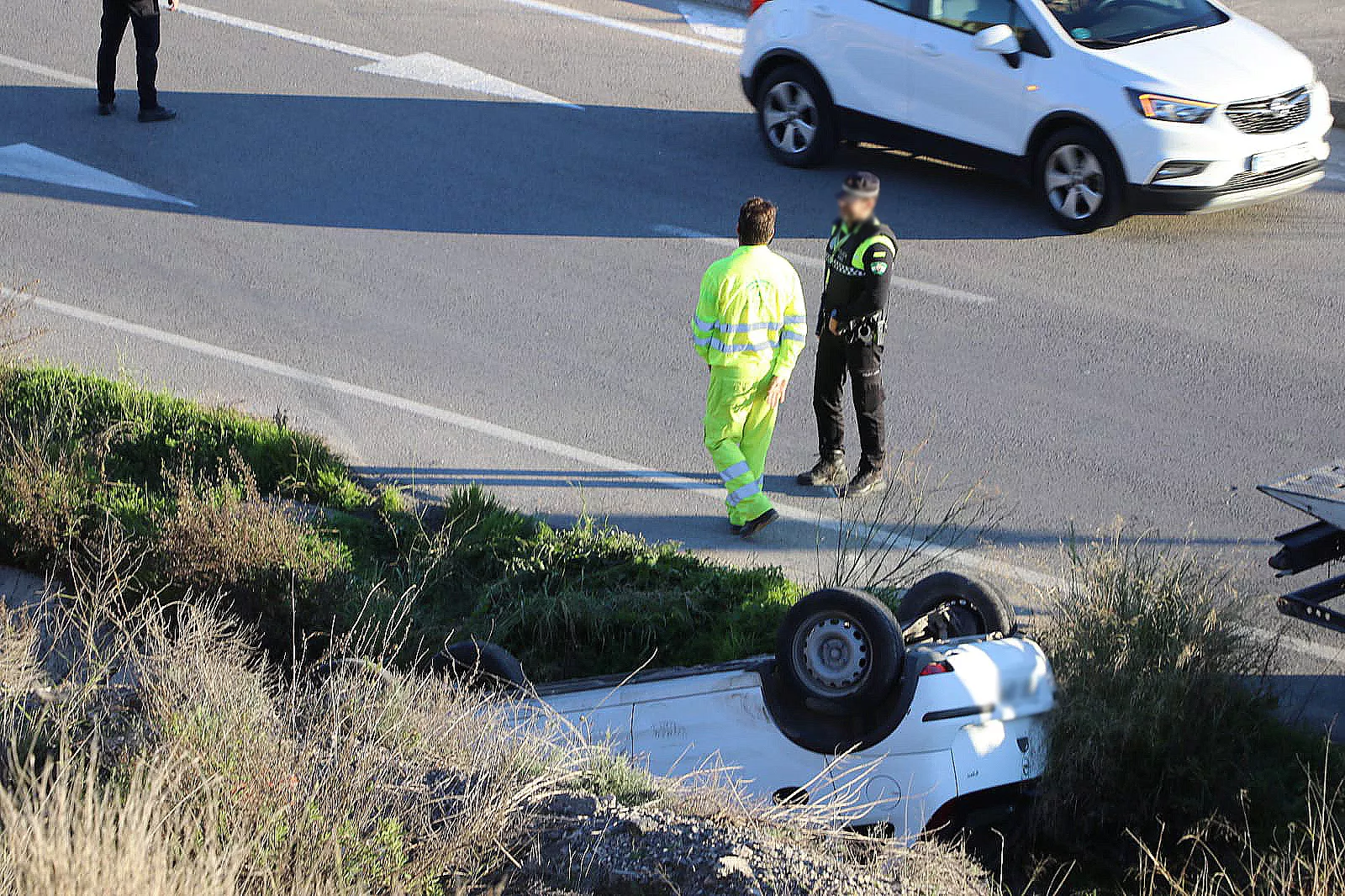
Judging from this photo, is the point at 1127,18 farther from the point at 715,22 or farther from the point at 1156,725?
the point at 1156,725

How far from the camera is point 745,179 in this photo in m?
11.6

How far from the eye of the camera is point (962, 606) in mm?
5570

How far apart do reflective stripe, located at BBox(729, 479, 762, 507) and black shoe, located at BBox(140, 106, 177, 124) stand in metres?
7.91

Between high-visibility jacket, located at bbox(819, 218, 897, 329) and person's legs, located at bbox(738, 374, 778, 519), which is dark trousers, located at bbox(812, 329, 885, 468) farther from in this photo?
person's legs, located at bbox(738, 374, 778, 519)

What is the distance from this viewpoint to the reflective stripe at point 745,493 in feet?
23.4

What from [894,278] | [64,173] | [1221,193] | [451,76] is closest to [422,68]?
[451,76]

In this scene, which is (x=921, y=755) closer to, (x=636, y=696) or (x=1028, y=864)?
(x=1028, y=864)

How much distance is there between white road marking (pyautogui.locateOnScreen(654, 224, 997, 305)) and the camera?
380 inches

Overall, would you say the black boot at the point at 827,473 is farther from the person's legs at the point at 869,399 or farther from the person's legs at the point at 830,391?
the person's legs at the point at 869,399

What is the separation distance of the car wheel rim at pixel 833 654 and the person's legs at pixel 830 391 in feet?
8.81

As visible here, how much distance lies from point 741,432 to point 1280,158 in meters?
5.46

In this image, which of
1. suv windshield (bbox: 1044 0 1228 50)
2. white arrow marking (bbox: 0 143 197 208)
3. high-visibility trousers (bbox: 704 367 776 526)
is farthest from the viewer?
white arrow marking (bbox: 0 143 197 208)

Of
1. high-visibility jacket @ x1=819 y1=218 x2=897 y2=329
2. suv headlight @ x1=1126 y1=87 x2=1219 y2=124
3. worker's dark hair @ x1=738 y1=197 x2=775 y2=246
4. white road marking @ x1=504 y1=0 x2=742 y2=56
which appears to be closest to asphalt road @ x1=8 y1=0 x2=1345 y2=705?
white road marking @ x1=504 y1=0 x2=742 y2=56

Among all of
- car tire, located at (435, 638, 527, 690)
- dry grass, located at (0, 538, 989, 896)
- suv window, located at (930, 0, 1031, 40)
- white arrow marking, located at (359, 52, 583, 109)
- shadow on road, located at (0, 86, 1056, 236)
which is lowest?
car tire, located at (435, 638, 527, 690)
